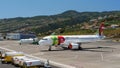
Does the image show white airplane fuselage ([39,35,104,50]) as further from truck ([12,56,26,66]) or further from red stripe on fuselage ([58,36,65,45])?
truck ([12,56,26,66])

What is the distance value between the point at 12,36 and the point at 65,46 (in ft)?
342

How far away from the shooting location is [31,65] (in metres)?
47.3

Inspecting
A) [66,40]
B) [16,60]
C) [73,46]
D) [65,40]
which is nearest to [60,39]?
[65,40]

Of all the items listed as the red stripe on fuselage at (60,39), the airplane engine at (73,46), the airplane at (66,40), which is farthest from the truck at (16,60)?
the airplane engine at (73,46)

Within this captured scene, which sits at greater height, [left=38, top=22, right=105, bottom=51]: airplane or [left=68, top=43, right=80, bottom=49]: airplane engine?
[left=38, top=22, right=105, bottom=51]: airplane

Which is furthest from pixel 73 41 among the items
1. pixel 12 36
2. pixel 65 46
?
pixel 12 36

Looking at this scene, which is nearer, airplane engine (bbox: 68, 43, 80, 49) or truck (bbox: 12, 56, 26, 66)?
truck (bbox: 12, 56, 26, 66)

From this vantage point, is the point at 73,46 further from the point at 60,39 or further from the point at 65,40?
the point at 60,39

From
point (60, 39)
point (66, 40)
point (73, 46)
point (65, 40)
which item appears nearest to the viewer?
point (73, 46)

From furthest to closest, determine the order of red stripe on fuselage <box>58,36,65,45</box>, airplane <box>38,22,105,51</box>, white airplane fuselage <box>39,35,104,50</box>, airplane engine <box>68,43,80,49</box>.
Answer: red stripe on fuselage <box>58,36,65,45</box> → airplane engine <box>68,43,80,49</box> → white airplane fuselage <box>39,35,104,50</box> → airplane <box>38,22,105,51</box>

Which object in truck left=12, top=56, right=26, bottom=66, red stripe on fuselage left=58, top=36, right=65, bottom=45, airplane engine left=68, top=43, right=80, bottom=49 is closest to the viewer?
truck left=12, top=56, right=26, bottom=66

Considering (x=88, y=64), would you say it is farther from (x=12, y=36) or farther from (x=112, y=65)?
(x=12, y=36)

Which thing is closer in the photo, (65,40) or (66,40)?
(65,40)

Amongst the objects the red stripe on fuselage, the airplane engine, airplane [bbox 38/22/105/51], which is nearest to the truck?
airplane [bbox 38/22/105/51]
